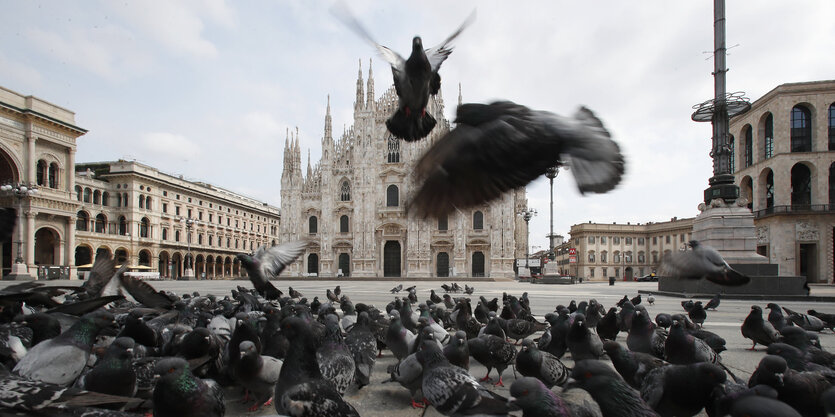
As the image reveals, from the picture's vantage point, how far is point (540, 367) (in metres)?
3.53

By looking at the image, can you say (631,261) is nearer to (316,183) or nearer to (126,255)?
(316,183)

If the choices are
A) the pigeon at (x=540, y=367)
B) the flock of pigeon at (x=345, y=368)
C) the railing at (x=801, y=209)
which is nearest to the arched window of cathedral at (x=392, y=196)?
the railing at (x=801, y=209)

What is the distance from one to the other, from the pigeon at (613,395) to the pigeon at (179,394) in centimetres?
224

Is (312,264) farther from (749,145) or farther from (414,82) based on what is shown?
(414,82)

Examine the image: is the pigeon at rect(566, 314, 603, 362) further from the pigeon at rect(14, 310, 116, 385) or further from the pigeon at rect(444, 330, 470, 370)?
the pigeon at rect(14, 310, 116, 385)

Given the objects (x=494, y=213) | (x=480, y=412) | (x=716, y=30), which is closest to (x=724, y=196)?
(x=716, y=30)

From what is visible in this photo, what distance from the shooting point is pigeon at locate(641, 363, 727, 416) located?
2.61 metres

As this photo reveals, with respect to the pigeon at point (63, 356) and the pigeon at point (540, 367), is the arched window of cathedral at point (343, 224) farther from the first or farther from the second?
the pigeon at point (540, 367)

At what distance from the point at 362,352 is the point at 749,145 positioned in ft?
167

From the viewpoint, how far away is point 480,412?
2568mm

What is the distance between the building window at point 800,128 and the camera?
3766 centimetres

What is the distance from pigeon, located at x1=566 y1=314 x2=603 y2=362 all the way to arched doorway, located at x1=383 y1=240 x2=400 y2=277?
1636 inches

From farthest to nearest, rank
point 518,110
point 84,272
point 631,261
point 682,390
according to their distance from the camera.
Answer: point 631,261 < point 84,272 < point 682,390 < point 518,110

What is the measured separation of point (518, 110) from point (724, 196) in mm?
17849
